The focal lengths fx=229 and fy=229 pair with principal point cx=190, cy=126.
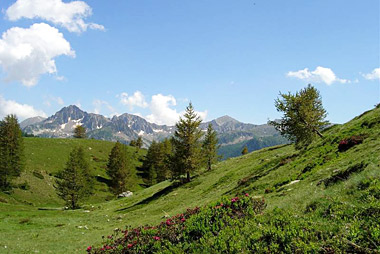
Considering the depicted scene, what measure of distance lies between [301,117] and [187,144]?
69.5ft

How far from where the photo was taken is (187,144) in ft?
150

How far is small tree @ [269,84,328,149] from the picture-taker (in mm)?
34594

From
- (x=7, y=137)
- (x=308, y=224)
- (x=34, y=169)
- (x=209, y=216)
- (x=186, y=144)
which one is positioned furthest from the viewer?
(x=34, y=169)

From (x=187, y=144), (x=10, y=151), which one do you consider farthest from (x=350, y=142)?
(x=10, y=151)

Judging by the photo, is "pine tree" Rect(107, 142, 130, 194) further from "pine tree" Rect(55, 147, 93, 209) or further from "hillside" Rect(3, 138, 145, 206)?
"pine tree" Rect(55, 147, 93, 209)

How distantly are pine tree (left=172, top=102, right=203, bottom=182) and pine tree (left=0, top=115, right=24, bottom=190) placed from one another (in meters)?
45.9

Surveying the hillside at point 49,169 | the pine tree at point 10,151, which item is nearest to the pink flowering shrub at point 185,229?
the hillside at point 49,169

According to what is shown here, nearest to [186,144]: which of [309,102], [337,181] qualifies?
[309,102]

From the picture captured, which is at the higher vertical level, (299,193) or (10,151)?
(10,151)

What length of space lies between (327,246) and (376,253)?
3.97 feet

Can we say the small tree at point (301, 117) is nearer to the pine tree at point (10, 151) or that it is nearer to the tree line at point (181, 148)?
the tree line at point (181, 148)

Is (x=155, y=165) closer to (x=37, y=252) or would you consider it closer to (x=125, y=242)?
(x=37, y=252)

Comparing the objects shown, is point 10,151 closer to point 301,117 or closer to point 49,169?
point 49,169

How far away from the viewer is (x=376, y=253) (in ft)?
20.6
